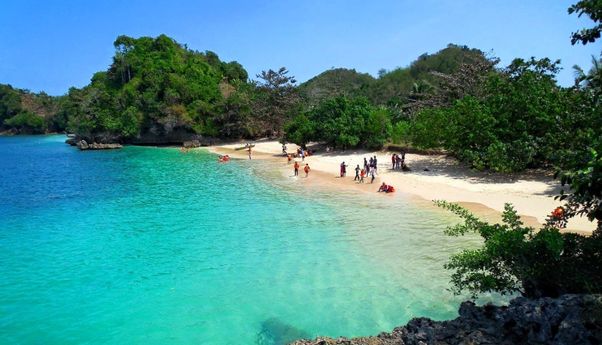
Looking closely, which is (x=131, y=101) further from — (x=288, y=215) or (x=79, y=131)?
(x=288, y=215)

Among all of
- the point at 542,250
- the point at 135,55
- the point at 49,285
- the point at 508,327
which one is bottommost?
the point at 49,285

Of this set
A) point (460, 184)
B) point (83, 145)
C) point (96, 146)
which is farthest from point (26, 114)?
point (460, 184)

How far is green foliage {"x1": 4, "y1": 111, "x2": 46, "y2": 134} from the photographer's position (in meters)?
132

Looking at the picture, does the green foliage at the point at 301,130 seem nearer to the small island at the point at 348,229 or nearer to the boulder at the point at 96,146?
the small island at the point at 348,229

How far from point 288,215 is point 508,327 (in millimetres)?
17124

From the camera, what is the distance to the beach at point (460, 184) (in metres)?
21.1

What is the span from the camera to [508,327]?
21.5ft

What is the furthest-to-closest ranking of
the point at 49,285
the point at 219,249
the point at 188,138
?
the point at 188,138, the point at 219,249, the point at 49,285

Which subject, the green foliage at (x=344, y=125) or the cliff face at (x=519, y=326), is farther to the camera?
the green foliage at (x=344, y=125)

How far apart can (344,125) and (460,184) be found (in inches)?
704

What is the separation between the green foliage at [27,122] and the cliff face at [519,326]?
498 ft

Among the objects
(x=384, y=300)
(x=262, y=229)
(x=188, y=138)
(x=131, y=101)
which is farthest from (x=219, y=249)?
(x=131, y=101)

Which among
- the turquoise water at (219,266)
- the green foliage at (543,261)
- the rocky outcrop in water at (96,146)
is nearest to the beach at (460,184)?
the turquoise water at (219,266)

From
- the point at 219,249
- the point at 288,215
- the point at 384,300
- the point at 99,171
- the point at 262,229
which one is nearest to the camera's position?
the point at 384,300
